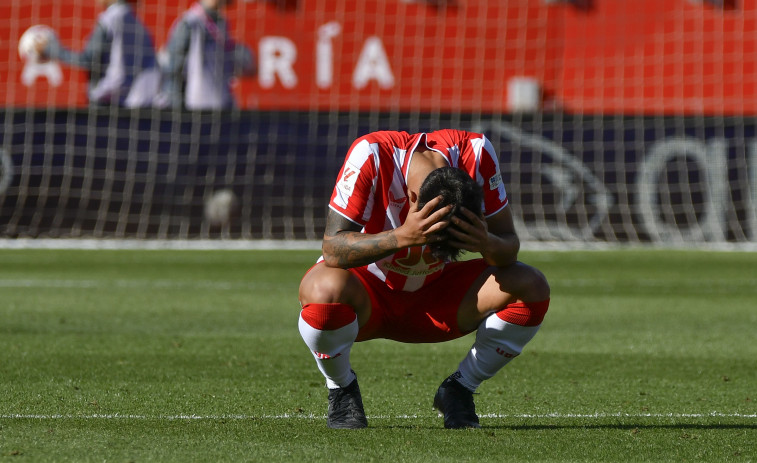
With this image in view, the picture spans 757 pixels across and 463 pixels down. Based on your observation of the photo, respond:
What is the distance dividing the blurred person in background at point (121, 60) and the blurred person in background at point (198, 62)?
266 mm

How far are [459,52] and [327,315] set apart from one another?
58.1ft

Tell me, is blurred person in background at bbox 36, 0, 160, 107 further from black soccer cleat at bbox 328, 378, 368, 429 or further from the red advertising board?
black soccer cleat at bbox 328, 378, 368, 429

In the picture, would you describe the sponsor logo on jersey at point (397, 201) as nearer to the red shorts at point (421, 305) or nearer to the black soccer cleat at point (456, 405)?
the red shorts at point (421, 305)

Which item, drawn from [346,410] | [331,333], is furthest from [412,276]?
[346,410]

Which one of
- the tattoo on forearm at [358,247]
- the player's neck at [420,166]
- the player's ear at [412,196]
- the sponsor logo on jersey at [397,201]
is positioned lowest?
the tattoo on forearm at [358,247]

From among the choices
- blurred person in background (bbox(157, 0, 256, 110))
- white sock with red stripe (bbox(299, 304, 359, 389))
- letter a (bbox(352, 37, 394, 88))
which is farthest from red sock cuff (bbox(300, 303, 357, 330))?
letter a (bbox(352, 37, 394, 88))

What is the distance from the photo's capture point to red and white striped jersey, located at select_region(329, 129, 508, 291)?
4.04 metres

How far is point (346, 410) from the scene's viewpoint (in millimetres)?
4164

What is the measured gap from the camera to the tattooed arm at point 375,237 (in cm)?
368

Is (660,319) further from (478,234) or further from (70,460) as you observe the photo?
(70,460)

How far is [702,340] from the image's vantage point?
7043 millimetres

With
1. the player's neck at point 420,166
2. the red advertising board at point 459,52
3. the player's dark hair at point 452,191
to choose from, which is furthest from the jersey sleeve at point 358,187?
the red advertising board at point 459,52

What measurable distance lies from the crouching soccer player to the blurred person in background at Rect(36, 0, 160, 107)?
36.6 feet

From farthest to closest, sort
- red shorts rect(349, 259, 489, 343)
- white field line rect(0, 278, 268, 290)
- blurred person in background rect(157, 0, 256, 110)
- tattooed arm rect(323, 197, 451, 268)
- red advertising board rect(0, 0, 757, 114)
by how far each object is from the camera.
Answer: red advertising board rect(0, 0, 757, 114)
blurred person in background rect(157, 0, 256, 110)
white field line rect(0, 278, 268, 290)
red shorts rect(349, 259, 489, 343)
tattooed arm rect(323, 197, 451, 268)
